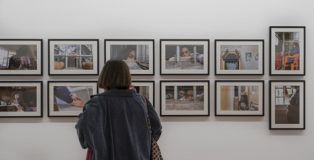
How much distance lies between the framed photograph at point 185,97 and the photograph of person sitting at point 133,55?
0.85 feet

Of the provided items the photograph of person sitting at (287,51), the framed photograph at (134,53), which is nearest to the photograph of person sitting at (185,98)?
the framed photograph at (134,53)

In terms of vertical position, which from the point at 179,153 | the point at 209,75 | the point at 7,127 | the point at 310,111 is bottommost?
the point at 179,153

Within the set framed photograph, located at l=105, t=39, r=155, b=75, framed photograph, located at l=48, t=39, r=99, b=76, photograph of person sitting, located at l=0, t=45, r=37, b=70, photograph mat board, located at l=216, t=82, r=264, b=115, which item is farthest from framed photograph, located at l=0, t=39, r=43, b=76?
photograph mat board, located at l=216, t=82, r=264, b=115

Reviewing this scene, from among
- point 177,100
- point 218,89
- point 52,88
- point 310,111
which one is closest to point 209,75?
point 218,89

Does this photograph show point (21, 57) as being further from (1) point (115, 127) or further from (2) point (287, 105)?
(2) point (287, 105)

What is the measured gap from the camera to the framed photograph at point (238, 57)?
2484mm

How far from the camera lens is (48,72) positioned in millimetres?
2455

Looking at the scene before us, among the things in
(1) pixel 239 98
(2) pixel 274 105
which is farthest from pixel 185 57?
(2) pixel 274 105

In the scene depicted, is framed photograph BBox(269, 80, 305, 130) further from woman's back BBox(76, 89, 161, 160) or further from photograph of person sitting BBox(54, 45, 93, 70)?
photograph of person sitting BBox(54, 45, 93, 70)

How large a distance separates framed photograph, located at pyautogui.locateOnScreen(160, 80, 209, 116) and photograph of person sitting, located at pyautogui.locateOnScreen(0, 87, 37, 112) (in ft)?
3.81

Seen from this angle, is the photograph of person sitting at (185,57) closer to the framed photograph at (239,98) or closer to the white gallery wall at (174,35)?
the white gallery wall at (174,35)

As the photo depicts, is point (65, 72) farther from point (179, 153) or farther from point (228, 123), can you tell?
point (228, 123)

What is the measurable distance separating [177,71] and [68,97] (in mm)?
1003

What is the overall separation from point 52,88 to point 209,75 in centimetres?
142
